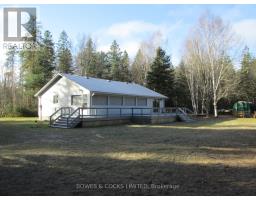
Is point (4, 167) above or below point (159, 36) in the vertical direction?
below

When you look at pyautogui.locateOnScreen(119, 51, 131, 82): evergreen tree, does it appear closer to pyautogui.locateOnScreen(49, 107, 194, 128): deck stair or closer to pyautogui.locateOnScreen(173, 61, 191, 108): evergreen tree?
pyautogui.locateOnScreen(173, 61, 191, 108): evergreen tree

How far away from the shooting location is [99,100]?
28203mm

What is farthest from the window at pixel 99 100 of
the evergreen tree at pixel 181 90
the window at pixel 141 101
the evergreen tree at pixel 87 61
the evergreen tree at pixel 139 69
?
the evergreen tree at pixel 87 61

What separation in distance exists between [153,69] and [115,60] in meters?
14.6

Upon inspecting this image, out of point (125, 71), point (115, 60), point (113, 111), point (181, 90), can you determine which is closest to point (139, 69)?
point (125, 71)

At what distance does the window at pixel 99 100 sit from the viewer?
2742 centimetres

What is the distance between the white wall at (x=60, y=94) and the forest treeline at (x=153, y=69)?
40.2 feet

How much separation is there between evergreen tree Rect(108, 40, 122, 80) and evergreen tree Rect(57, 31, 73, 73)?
713cm

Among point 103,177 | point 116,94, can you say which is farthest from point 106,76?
point 103,177

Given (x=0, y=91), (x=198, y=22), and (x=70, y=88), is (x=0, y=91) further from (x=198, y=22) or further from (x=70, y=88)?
(x=198, y=22)

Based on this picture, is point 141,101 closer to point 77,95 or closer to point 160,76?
point 77,95

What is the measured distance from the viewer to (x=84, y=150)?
37.3 ft

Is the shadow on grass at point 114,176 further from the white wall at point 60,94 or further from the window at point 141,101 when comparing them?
the window at point 141,101

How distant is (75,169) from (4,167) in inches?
72.5
